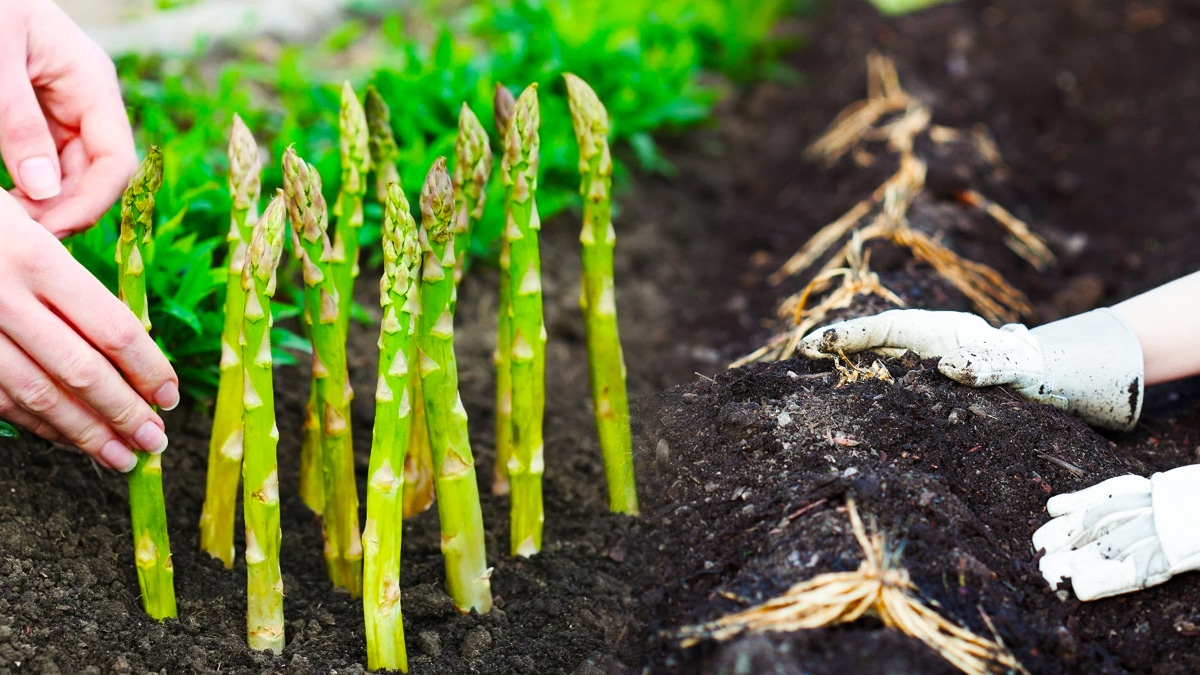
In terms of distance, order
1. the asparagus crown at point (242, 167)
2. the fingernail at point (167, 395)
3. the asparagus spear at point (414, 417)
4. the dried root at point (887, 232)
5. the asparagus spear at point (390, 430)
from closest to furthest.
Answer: the asparagus spear at point (390, 430), the fingernail at point (167, 395), the asparagus crown at point (242, 167), the asparagus spear at point (414, 417), the dried root at point (887, 232)

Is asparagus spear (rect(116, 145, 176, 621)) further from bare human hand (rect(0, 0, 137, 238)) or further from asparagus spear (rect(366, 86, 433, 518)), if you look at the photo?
asparagus spear (rect(366, 86, 433, 518))

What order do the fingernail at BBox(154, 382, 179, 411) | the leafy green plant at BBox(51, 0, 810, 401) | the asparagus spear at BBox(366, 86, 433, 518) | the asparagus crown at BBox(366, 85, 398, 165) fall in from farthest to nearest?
the leafy green plant at BBox(51, 0, 810, 401), the asparagus crown at BBox(366, 85, 398, 165), the asparagus spear at BBox(366, 86, 433, 518), the fingernail at BBox(154, 382, 179, 411)

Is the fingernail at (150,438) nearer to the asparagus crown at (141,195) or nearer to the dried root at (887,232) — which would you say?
the asparagus crown at (141,195)

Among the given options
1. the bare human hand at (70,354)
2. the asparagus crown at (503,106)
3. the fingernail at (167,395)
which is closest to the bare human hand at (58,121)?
the bare human hand at (70,354)

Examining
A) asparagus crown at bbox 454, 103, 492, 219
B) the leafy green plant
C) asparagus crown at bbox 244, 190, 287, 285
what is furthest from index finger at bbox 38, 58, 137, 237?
asparagus crown at bbox 454, 103, 492, 219

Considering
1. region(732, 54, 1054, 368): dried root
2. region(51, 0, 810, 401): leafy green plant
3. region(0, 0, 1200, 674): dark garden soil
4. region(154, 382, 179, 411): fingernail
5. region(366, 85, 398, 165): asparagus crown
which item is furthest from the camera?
region(732, 54, 1054, 368): dried root

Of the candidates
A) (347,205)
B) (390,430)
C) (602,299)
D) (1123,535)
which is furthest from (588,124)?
(1123,535)

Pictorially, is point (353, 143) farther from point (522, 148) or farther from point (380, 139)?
point (522, 148)
